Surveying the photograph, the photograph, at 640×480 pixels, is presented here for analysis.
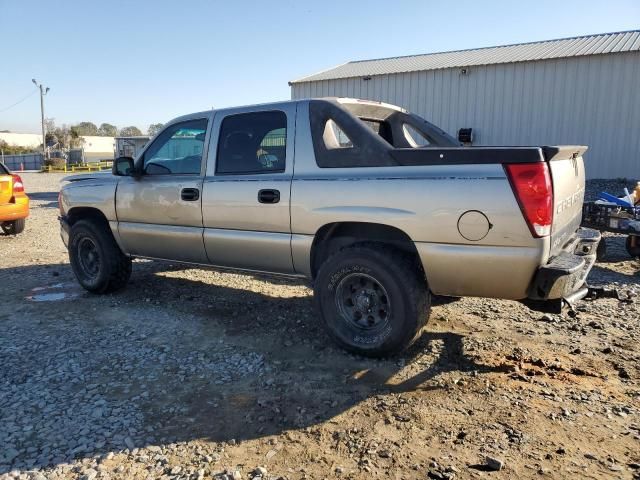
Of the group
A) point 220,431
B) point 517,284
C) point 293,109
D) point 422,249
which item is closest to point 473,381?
point 517,284

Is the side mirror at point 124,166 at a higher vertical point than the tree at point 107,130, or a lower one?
lower

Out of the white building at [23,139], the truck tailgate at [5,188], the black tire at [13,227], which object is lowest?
the black tire at [13,227]

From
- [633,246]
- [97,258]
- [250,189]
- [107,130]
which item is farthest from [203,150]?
[107,130]

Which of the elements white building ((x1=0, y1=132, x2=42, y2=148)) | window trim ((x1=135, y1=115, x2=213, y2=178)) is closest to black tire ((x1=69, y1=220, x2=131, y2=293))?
window trim ((x1=135, y1=115, x2=213, y2=178))

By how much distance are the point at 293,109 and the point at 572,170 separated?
2302 millimetres

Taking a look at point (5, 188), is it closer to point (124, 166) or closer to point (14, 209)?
point (14, 209)

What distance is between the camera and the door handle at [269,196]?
14.1ft

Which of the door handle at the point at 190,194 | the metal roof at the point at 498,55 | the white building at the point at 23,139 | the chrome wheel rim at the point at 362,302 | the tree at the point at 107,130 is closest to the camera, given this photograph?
the chrome wheel rim at the point at 362,302

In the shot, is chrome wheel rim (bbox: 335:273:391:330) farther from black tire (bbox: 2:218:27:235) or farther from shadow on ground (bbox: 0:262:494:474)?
black tire (bbox: 2:218:27:235)

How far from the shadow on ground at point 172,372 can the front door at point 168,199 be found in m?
0.71

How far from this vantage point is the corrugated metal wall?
46.3 ft

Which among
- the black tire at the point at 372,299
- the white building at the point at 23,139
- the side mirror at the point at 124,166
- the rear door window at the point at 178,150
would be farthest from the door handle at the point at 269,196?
the white building at the point at 23,139

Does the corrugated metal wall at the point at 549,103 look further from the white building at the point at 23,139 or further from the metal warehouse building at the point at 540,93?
the white building at the point at 23,139

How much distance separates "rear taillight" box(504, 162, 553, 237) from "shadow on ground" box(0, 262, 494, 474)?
4.29 ft
